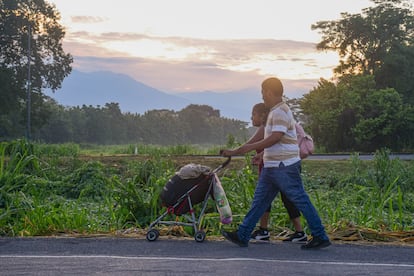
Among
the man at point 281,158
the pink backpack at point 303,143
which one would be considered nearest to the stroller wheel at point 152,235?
the man at point 281,158

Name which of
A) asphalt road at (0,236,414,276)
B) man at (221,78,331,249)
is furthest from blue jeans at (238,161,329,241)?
asphalt road at (0,236,414,276)

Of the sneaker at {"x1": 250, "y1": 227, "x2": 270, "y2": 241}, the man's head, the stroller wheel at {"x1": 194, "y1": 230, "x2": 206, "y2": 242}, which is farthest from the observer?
the sneaker at {"x1": 250, "y1": 227, "x2": 270, "y2": 241}

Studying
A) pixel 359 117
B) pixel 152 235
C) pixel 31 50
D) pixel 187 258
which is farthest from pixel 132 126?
pixel 187 258

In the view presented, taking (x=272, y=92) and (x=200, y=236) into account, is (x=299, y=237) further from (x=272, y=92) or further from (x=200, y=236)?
(x=272, y=92)

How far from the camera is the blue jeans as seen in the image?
7.70 m

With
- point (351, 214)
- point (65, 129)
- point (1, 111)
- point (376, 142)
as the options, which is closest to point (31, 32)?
point (1, 111)

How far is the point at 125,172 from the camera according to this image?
18.1 metres

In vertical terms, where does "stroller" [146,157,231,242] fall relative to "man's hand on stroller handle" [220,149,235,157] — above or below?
below

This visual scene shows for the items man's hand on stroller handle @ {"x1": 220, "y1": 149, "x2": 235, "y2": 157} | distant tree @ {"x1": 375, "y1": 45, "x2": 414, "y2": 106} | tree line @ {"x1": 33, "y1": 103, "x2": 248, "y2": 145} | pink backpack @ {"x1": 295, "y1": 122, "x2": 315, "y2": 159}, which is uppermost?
distant tree @ {"x1": 375, "y1": 45, "x2": 414, "y2": 106}

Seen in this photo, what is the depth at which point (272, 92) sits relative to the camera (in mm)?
7793

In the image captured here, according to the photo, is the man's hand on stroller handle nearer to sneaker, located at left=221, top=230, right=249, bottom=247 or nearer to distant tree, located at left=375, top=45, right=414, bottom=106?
sneaker, located at left=221, top=230, right=249, bottom=247

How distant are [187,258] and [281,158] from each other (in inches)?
61.9

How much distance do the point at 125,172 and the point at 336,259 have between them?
1139 centimetres

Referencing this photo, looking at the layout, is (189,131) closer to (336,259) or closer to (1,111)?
(1,111)
